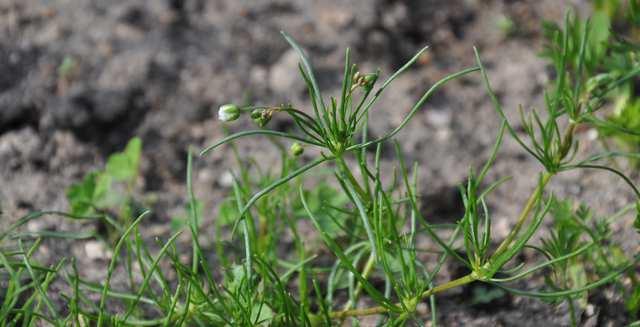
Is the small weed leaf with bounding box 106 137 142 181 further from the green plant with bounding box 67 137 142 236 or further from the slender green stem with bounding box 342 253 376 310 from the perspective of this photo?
the slender green stem with bounding box 342 253 376 310

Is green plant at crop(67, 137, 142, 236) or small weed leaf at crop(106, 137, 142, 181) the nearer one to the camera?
green plant at crop(67, 137, 142, 236)

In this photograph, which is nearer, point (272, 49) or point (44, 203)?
point (44, 203)

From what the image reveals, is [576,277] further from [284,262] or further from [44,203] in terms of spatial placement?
[44,203]

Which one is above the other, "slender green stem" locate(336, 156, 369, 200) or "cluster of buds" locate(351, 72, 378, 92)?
"cluster of buds" locate(351, 72, 378, 92)

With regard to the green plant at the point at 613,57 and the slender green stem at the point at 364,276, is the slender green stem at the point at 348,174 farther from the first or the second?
the green plant at the point at 613,57

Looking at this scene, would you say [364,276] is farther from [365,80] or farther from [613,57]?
[613,57]

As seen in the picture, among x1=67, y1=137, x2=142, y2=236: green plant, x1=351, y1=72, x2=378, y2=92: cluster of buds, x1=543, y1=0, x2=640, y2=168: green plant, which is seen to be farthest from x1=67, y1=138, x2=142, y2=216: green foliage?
x1=543, y1=0, x2=640, y2=168: green plant

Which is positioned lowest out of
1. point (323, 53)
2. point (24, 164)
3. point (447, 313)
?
point (447, 313)

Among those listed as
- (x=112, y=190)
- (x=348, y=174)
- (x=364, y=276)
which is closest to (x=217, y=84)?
(x=112, y=190)

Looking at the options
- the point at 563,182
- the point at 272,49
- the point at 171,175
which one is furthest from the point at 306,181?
the point at 563,182
